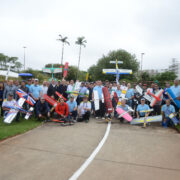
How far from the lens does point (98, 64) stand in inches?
1693

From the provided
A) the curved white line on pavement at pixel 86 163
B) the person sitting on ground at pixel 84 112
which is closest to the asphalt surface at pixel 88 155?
the curved white line on pavement at pixel 86 163

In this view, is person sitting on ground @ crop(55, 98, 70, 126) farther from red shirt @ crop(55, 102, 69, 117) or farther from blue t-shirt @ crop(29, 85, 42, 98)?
blue t-shirt @ crop(29, 85, 42, 98)

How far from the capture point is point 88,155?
13.9 feet

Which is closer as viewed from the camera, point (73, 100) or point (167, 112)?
point (167, 112)

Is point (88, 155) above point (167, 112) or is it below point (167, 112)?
below

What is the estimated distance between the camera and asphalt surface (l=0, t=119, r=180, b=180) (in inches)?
129

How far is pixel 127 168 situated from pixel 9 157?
269 cm

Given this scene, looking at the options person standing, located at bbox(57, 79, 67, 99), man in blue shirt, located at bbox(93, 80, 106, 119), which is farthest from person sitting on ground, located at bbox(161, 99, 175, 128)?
person standing, located at bbox(57, 79, 67, 99)

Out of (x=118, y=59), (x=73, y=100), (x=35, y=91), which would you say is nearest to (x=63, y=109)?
(x=73, y=100)

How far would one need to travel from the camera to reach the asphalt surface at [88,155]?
3.28 meters

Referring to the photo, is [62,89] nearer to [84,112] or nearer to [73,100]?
[73,100]

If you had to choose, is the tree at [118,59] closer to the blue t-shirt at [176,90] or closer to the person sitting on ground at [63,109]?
the blue t-shirt at [176,90]

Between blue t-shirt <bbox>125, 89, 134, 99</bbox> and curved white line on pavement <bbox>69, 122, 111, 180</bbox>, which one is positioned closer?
curved white line on pavement <bbox>69, 122, 111, 180</bbox>

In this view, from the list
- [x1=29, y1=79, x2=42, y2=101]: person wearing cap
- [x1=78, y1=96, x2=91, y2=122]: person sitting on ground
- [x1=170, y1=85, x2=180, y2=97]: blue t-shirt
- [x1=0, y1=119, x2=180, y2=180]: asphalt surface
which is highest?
→ [x1=170, y1=85, x2=180, y2=97]: blue t-shirt
